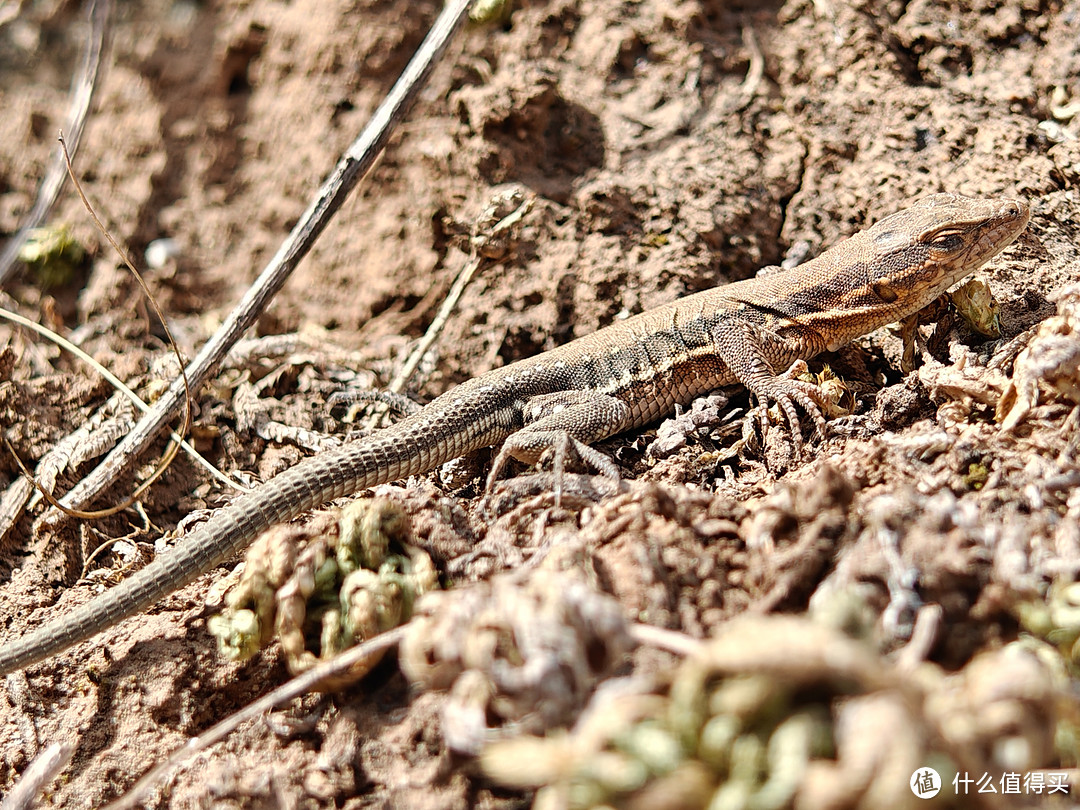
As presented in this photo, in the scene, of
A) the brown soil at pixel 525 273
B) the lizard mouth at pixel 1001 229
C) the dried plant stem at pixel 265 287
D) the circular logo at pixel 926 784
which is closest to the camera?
the circular logo at pixel 926 784

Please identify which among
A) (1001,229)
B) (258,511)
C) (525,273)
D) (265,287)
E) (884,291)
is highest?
(265,287)

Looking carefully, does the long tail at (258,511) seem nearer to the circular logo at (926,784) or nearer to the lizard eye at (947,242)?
the lizard eye at (947,242)

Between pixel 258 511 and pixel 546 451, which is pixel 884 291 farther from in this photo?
pixel 258 511

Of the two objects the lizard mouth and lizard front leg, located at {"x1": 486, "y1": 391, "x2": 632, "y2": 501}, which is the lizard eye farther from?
lizard front leg, located at {"x1": 486, "y1": 391, "x2": 632, "y2": 501}

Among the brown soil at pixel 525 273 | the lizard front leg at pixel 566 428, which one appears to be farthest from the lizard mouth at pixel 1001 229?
the lizard front leg at pixel 566 428

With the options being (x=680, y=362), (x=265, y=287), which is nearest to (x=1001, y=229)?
(x=680, y=362)

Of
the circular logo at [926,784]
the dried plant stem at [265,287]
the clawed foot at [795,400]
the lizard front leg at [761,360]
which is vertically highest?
the dried plant stem at [265,287]
